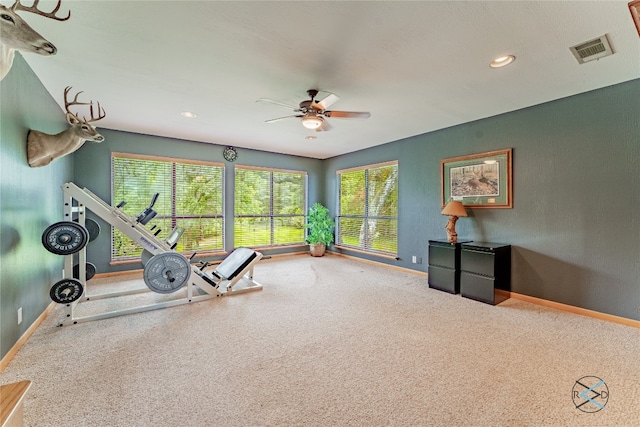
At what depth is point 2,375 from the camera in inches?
79.9

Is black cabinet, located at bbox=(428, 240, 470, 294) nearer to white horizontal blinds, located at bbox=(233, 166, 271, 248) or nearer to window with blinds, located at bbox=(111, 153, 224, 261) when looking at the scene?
white horizontal blinds, located at bbox=(233, 166, 271, 248)

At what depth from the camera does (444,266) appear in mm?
4152

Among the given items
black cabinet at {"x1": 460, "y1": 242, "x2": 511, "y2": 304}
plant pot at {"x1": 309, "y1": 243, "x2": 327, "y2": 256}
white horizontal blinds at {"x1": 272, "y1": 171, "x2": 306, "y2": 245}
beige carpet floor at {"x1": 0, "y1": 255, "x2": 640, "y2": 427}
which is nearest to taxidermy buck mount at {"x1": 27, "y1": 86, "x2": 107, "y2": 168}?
beige carpet floor at {"x1": 0, "y1": 255, "x2": 640, "y2": 427}

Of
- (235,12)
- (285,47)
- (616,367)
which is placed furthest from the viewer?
(285,47)

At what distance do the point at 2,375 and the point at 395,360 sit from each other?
294 centimetres

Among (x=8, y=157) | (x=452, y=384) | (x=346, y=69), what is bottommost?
(x=452, y=384)

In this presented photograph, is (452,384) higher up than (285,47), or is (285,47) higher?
(285,47)

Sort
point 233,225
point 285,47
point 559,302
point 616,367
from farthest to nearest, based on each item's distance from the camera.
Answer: point 233,225 < point 559,302 < point 285,47 < point 616,367

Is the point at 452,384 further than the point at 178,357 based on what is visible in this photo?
No

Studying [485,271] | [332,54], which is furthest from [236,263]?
[485,271]

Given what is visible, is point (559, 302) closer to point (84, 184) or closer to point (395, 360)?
point (395, 360)

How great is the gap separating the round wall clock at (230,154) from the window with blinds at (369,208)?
2524 millimetres

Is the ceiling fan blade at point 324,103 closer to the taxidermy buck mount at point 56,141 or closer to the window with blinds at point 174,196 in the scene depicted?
the taxidermy buck mount at point 56,141

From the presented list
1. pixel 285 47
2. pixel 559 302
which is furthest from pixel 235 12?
pixel 559 302
